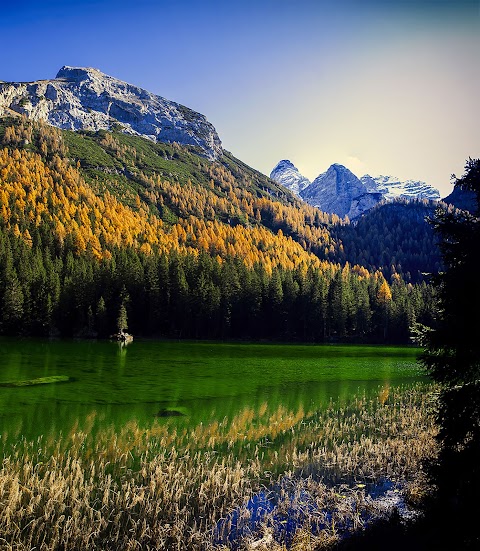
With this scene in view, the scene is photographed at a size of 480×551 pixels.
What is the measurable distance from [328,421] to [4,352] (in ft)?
196

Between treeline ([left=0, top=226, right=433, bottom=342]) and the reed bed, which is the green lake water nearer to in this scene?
the reed bed

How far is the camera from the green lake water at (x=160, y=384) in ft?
97.1

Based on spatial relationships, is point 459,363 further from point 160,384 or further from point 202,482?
point 160,384

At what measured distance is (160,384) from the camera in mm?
44969

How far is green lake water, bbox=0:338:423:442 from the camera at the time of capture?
29.6 m

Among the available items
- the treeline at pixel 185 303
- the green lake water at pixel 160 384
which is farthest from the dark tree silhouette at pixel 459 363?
the treeline at pixel 185 303

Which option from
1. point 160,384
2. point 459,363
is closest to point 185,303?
point 160,384

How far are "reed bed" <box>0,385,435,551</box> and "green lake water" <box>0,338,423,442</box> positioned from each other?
3594 millimetres

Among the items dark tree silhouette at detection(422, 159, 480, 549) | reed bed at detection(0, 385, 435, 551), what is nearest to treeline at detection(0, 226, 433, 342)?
reed bed at detection(0, 385, 435, 551)

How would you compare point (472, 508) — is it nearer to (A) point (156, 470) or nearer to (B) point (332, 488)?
(B) point (332, 488)

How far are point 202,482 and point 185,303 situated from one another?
107204 mm

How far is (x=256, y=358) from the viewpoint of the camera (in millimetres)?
75312

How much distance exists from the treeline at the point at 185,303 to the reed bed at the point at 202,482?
9048cm

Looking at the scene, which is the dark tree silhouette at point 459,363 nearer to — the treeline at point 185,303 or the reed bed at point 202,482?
the reed bed at point 202,482
